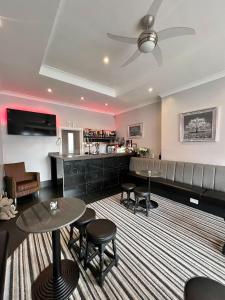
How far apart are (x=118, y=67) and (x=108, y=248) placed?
3.49 meters

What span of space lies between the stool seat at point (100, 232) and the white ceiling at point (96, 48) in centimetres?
253

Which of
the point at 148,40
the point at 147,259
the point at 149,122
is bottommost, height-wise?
the point at 147,259

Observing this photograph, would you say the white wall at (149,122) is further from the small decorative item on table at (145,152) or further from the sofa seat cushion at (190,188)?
the sofa seat cushion at (190,188)

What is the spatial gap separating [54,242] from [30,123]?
12.6 feet

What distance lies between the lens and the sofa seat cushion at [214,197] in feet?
8.44

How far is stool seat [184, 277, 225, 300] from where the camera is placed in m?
0.89

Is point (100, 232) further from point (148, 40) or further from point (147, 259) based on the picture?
point (148, 40)

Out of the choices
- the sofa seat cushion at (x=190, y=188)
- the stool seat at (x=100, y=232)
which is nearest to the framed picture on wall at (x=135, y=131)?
the sofa seat cushion at (x=190, y=188)

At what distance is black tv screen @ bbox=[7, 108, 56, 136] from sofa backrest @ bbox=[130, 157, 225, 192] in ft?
11.4

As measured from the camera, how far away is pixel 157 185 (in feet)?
12.2

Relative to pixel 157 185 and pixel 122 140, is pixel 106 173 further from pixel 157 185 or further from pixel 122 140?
pixel 122 140

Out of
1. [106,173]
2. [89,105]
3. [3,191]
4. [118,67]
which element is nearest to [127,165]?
[106,173]

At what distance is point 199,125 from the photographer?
3521mm

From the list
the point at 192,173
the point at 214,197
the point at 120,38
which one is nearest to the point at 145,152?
the point at 192,173
